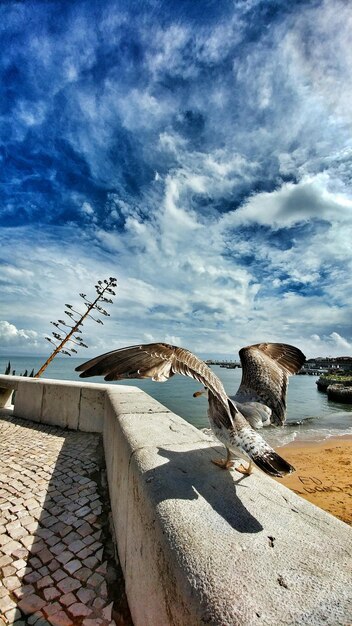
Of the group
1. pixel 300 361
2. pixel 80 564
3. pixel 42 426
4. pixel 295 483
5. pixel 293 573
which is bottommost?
pixel 295 483

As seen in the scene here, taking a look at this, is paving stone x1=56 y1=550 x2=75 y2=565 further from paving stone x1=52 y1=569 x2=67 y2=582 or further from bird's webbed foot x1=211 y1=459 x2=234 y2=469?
bird's webbed foot x1=211 y1=459 x2=234 y2=469

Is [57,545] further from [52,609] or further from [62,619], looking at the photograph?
[62,619]

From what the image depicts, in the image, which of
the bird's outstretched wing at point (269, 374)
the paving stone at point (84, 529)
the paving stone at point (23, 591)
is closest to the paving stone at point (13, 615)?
the paving stone at point (23, 591)

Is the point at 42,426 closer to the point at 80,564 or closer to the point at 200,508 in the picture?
the point at 80,564

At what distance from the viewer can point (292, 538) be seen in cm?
165

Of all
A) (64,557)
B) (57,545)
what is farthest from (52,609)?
(57,545)

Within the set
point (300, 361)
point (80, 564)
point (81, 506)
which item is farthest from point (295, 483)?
point (80, 564)

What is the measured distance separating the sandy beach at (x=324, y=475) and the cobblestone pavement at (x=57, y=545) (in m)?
4.36

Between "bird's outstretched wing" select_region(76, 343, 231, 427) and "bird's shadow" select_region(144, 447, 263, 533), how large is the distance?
1.83 ft

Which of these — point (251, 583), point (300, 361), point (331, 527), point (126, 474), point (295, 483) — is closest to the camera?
point (251, 583)

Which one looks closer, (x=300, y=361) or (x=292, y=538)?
(x=292, y=538)

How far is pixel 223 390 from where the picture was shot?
10.3ft

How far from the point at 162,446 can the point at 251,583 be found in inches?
75.7

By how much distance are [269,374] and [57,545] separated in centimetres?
353
